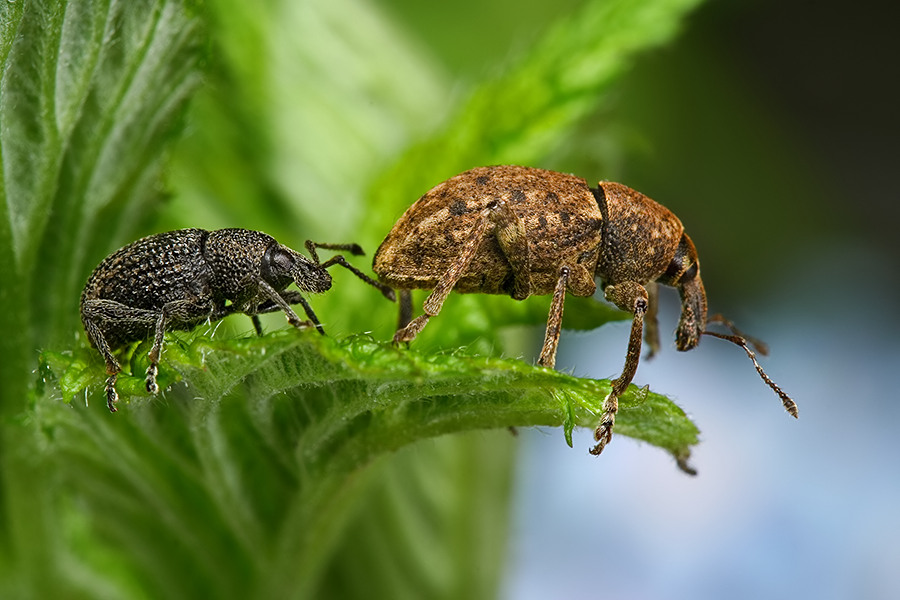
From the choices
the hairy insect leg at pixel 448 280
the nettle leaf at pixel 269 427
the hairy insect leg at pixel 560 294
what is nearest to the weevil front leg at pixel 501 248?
the hairy insect leg at pixel 448 280

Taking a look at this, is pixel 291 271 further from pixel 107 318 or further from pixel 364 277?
pixel 107 318

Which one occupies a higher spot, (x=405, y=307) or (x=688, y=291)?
(x=405, y=307)

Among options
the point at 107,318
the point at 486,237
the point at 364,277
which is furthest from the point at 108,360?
the point at 486,237

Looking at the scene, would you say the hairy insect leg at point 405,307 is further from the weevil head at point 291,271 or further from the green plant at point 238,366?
the weevil head at point 291,271

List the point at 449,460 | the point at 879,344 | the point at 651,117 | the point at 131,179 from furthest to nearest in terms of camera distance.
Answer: the point at 651,117 < the point at 879,344 < the point at 449,460 < the point at 131,179

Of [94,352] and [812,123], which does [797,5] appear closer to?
[812,123]

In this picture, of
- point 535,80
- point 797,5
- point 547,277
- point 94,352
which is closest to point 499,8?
point 797,5
